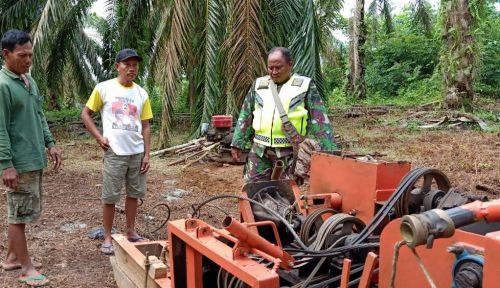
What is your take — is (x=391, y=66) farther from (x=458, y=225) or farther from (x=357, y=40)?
(x=458, y=225)

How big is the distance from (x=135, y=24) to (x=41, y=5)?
3.03m

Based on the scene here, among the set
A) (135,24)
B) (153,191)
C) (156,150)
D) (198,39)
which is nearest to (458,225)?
(153,191)

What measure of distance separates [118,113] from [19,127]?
0.89 metres

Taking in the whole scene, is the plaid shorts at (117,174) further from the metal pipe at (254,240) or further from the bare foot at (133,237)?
the metal pipe at (254,240)

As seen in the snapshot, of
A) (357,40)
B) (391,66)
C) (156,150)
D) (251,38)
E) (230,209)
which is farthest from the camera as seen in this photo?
(391,66)

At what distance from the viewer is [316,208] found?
116 inches

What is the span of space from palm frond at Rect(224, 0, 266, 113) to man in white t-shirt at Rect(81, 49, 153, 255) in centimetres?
353

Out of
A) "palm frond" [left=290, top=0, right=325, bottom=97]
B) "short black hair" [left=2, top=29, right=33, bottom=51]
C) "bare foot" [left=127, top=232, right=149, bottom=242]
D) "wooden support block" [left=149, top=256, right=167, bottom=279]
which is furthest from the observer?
"palm frond" [left=290, top=0, right=325, bottom=97]

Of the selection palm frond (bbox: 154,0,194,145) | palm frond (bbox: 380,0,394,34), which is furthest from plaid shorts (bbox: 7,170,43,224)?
palm frond (bbox: 380,0,394,34)

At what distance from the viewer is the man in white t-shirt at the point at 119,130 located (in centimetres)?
425

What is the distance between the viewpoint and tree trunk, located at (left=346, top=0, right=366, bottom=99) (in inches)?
704

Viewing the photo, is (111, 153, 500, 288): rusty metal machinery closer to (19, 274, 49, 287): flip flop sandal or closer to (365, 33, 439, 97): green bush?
(19, 274, 49, 287): flip flop sandal

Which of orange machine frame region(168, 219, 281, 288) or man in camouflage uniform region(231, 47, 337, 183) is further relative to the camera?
man in camouflage uniform region(231, 47, 337, 183)

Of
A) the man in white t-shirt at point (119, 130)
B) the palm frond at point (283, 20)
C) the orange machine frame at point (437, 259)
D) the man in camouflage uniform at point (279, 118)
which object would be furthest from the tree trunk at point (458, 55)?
the orange machine frame at point (437, 259)
